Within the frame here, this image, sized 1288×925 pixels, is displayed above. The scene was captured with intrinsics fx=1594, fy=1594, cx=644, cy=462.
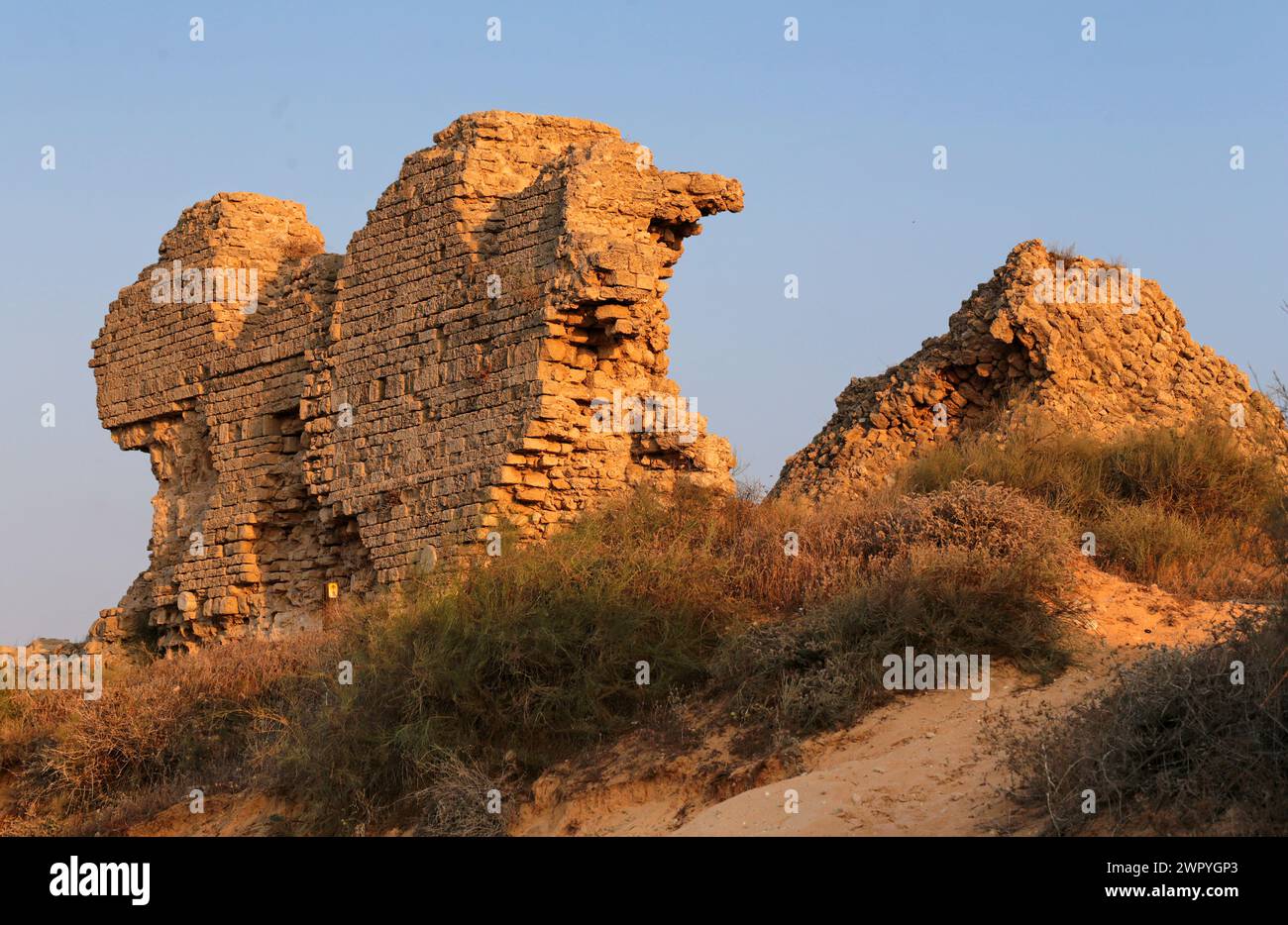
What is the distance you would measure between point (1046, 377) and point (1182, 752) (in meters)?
7.34

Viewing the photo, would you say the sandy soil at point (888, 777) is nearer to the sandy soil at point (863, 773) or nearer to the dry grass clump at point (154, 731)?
the sandy soil at point (863, 773)

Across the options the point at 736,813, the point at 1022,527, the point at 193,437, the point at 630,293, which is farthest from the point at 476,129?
the point at 736,813

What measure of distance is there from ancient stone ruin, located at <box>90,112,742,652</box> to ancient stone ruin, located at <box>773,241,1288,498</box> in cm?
281

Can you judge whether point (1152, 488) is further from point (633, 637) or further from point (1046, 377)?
point (633, 637)

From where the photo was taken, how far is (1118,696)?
733 centimetres

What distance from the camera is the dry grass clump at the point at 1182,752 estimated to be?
6.35 metres

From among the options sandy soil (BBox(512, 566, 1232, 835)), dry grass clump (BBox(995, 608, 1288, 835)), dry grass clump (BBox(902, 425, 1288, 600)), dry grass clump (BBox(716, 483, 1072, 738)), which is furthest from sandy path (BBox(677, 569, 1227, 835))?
dry grass clump (BBox(902, 425, 1288, 600))

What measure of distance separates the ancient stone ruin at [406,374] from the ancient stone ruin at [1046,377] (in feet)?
9.23

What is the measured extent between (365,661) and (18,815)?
3.46 metres

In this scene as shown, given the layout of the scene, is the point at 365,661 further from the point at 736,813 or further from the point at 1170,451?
the point at 1170,451

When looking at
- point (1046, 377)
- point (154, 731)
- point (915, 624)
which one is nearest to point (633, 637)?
point (915, 624)

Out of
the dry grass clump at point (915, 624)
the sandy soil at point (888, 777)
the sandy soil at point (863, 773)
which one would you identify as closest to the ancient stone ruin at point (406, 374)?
the dry grass clump at point (915, 624)

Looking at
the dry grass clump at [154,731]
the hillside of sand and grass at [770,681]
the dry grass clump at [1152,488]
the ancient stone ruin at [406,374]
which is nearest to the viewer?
the hillside of sand and grass at [770,681]
